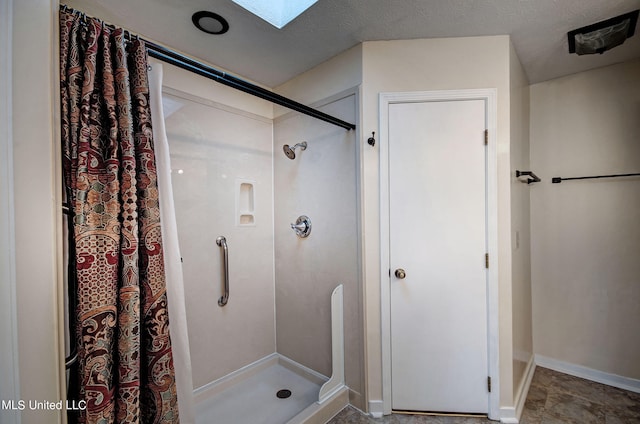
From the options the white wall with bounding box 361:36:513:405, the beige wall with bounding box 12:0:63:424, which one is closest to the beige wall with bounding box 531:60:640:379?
the white wall with bounding box 361:36:513:405

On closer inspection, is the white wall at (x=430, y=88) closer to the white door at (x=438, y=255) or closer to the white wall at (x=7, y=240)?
the white door at (x=438, y=255)

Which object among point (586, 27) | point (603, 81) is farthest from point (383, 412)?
point (603, 81)

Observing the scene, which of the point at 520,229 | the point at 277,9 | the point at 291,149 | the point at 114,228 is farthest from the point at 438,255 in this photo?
the point at 277,9

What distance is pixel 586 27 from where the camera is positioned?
5.43ft

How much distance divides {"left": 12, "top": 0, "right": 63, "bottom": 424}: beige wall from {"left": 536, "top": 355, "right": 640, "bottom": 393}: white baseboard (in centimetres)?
328

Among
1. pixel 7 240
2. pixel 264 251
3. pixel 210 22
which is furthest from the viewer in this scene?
pixel 264 251

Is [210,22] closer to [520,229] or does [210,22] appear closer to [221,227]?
[221,227]

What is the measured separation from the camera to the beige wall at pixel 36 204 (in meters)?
0.71

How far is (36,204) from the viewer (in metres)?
0.75

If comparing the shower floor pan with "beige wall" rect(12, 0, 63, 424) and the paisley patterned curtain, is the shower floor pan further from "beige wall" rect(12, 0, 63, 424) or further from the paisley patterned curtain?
"beige wall" rect(12, 0, 63, 424)

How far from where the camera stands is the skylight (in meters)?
1.54

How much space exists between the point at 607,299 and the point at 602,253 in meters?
0.36

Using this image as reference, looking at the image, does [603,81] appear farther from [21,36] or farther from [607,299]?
[21,36]

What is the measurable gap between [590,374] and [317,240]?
96.9 inches
